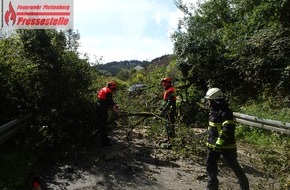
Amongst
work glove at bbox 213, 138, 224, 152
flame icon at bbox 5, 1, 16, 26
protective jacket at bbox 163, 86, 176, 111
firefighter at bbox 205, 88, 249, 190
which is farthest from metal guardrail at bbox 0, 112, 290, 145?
flame icon at bbox 5, 1, 16, 26

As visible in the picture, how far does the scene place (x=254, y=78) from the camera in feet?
41.7

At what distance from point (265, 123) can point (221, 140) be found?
3.81 metres

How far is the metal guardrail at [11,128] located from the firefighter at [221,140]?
3697 mm

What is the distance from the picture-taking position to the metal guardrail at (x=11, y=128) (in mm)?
6099

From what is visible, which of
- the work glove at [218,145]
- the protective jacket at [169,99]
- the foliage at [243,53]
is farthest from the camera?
the foliage at [243,53]

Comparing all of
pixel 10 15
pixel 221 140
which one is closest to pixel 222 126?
pixel 221 140

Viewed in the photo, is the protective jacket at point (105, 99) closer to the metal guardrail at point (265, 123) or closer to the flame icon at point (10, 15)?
the flame icon at point (10, 15)

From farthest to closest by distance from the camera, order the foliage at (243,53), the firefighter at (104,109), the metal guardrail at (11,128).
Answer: the foliage at (243,53) < the firefighter at (104,109) < the metal guardrail at (11,128)

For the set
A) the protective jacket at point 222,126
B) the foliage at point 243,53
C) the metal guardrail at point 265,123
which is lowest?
the metal guardrail at point 265,123

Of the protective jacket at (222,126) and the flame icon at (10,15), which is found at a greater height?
the flame icon at (10,15)

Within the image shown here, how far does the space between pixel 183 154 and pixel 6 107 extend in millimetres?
4076

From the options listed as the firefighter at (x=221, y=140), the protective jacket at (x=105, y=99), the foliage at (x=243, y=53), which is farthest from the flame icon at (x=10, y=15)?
the foliage at (x=243, y=53)

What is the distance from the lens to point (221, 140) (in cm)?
543

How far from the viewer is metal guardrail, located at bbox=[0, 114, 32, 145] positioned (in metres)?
6.10
